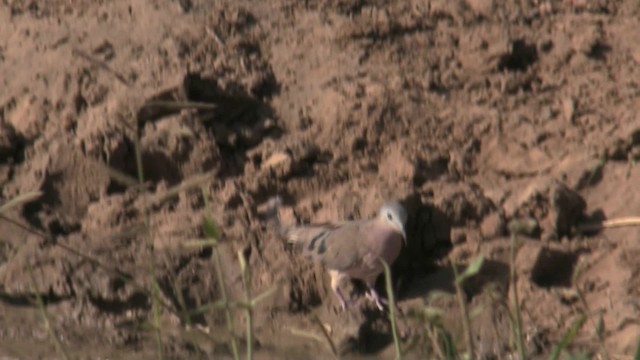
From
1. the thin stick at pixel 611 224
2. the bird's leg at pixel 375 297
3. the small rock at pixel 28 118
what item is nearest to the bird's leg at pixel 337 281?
the bird's leg at pixel 375 297

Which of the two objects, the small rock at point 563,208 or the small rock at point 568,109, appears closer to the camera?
the small rock at point 563,208

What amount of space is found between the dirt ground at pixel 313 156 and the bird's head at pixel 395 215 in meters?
0.23

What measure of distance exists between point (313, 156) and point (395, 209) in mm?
746

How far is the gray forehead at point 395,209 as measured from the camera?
5906mm

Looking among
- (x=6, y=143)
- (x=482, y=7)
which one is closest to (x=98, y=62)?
(x=6, y=143)

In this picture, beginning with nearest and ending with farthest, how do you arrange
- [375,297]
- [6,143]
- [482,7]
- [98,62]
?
[375,297]
[6,143]
[98,62]
[482,7]

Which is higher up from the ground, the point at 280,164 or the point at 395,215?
the point at 280,164

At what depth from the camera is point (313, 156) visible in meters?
6.57

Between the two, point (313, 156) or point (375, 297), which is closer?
point (375, 297)

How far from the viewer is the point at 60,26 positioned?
6.95 meters

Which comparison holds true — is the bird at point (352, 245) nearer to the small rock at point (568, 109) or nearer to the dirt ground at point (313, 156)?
the dirt ground at point (313, 156)

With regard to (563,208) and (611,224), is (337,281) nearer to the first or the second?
(563,208)

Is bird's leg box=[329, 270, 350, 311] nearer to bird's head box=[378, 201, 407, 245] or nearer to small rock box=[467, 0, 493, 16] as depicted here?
bird's head box=[378, 201, 407, 245]

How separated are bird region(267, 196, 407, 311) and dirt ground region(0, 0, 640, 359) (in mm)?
67
